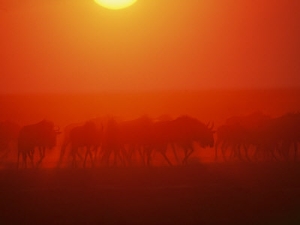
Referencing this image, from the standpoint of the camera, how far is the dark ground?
235cm

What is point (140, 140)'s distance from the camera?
7.94ft

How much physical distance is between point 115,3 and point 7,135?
0.92 metres

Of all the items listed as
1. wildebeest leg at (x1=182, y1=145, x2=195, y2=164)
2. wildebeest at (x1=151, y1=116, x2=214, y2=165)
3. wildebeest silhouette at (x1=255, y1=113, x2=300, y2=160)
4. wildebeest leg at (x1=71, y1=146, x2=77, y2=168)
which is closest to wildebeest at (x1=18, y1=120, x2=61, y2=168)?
wildebeest leg at (x1=71, y1=146, x2=77, y2=168)

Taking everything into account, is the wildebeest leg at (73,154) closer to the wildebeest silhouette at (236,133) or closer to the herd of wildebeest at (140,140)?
the herd of wildebeest at (140,140)

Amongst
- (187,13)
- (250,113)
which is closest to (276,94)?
(250,113)

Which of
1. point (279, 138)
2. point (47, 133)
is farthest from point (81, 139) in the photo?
point (279, 138)

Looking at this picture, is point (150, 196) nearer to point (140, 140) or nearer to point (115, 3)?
point (140, 140)

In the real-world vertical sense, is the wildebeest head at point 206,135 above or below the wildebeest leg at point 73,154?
above

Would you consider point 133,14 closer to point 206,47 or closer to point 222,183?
point 206,47

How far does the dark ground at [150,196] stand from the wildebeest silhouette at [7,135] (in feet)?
0.38

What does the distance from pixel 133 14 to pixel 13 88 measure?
77cm

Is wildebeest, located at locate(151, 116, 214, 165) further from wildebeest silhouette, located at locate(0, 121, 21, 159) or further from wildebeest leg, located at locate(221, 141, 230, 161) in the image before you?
wildebeest silhouette, located at locate(0, 121, 21, 159)

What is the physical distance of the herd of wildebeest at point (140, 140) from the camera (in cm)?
239

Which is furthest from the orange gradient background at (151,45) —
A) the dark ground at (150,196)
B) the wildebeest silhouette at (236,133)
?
the dark ground at (150,196)
